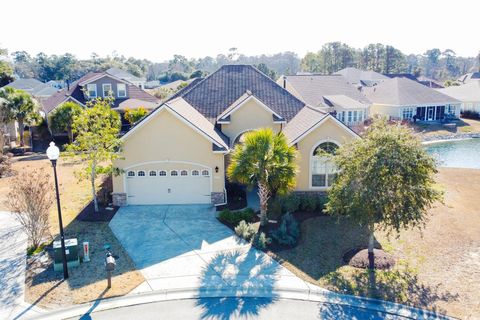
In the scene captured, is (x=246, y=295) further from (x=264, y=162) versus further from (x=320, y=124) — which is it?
(x=320, y=124)

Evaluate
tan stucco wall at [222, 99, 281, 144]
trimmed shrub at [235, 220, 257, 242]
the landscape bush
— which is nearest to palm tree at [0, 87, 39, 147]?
tan stucco wall at [222, 99, 281, 144]

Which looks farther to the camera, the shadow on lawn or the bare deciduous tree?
the bare deciduous tree

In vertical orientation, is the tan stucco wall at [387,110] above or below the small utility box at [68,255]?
above

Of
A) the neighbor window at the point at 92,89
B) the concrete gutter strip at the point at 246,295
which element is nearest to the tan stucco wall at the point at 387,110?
the neighbor window at the point at 92,89

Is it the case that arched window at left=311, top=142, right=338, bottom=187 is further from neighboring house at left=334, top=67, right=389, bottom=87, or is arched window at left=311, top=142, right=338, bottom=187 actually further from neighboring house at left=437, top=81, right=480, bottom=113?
neighboring house at left=334, top=67, right=389, bottom=87

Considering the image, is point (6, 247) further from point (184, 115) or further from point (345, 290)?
point (345, 290)

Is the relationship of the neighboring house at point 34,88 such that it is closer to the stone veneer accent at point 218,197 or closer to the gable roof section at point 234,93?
the gable roof section at point 234,93

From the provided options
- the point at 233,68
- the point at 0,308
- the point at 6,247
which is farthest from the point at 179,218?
the point at 233,68
